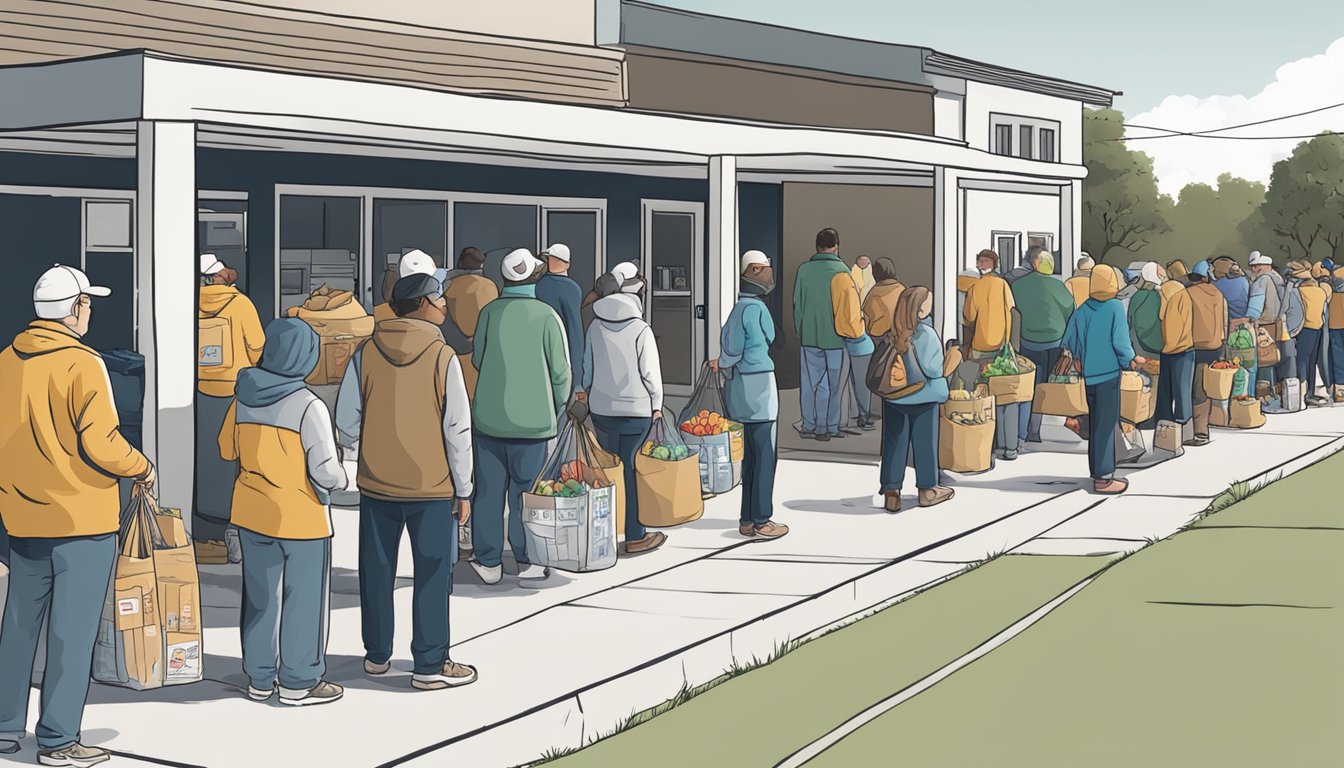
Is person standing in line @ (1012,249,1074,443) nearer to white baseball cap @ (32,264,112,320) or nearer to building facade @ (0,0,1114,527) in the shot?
building facade @ (0,0,1114,527)

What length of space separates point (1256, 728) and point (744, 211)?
15.1 m

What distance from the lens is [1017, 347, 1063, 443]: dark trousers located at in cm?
1644

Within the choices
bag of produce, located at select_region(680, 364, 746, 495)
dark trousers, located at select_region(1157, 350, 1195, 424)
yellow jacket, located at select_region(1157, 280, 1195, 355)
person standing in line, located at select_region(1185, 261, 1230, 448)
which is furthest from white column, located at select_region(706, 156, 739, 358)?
person standing in line, located at select_region(1185, 261, 1230, 448)

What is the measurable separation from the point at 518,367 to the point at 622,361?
3.28 ft

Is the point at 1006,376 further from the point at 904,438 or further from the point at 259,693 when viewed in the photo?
the point at 259,693

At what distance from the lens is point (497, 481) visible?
987 cm

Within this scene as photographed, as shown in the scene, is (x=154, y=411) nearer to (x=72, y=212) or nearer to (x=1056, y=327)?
(x=72, y=212)

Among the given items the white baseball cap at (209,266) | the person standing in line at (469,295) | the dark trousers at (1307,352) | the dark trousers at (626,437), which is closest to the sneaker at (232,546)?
the white baseball cap at (209,266)

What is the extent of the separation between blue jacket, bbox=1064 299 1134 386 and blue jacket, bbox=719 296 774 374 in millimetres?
3092

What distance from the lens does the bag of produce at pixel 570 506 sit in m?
9.97

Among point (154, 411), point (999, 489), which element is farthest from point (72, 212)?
point (999, 489)

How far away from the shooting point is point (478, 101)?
11.7m

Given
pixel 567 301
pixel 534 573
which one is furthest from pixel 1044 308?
pixel 534 573

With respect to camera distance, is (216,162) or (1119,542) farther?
(216,162)
